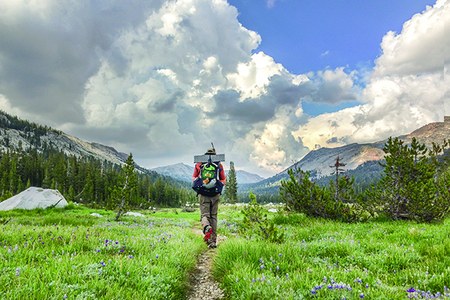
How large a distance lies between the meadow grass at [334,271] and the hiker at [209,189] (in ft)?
12.9

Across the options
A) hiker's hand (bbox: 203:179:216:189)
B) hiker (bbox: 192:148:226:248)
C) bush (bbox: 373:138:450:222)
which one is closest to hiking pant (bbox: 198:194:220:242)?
hiker (bbox: 192:148:226:248)

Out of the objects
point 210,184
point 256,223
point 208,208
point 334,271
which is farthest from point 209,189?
point 334,271

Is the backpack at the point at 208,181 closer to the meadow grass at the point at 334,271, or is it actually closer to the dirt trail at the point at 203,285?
the dirt trail at the point at 203,285

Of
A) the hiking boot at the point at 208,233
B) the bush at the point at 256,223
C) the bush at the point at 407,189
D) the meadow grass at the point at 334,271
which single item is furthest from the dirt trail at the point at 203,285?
the bush at the point at 407,189

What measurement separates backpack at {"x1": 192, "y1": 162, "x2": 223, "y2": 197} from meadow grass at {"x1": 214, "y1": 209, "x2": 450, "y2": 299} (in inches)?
157

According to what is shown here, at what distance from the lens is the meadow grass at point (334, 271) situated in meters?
4.64

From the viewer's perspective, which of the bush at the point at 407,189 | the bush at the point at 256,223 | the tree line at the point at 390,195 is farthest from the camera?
the tree line at the point at 390,195

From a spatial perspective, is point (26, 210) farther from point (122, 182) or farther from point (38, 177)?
point (38, 177)

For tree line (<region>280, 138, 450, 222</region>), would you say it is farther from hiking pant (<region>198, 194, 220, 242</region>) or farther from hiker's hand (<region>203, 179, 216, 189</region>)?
hiker's hand (<region>203, 179, 216, 189</region>)

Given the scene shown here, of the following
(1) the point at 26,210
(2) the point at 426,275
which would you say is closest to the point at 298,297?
(2) the point at 426,275

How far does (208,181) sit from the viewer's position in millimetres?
11516

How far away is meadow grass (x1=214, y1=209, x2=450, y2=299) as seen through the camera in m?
4.64

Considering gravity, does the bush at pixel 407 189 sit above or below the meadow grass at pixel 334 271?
above

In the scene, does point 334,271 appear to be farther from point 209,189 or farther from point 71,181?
point 71,181
